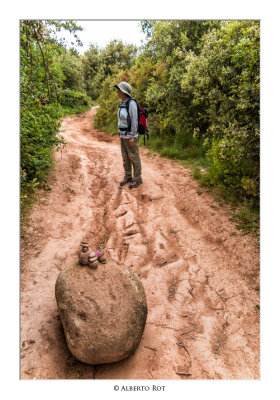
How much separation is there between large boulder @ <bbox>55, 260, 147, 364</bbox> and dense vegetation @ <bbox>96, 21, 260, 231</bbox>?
267cm

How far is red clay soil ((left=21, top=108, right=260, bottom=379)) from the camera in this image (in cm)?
217

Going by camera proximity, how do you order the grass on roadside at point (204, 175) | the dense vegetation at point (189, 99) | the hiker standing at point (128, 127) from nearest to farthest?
the dense vegetation at point (189, 99) → the grass on roadside at point (204, 175) → the hiker standing at point (128, 127)

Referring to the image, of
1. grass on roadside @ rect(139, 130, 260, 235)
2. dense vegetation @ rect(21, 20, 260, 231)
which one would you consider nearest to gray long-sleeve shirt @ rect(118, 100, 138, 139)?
dense vegetation @ rect(21, 20, 260, 231)

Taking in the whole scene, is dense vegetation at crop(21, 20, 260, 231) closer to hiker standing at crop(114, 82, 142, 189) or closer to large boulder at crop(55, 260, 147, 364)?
hiker standing at crop(114, 82, 142, 189)

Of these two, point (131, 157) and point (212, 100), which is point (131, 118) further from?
point (212, 100)

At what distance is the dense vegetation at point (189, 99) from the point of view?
330 cm

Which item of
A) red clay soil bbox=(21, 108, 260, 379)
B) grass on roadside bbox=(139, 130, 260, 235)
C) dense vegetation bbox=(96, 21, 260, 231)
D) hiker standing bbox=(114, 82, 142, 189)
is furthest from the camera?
hiker standing bbox=(114, 82, 142, 189)

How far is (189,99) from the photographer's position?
6.68 meters

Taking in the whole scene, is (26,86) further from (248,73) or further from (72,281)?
(248,73)

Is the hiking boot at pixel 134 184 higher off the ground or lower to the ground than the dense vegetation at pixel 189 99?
lower

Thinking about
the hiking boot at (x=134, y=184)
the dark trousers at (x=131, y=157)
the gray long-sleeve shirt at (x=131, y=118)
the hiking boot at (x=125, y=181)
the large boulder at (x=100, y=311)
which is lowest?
the large boulder at (x=100, y=311)

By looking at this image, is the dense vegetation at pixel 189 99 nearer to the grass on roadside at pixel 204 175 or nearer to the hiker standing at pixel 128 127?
the grass on roadside at pixel 204 175

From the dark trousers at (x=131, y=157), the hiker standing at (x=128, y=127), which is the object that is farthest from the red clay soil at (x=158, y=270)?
the hiker standing at (x=128, y=127)

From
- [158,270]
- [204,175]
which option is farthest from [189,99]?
[158,270]
